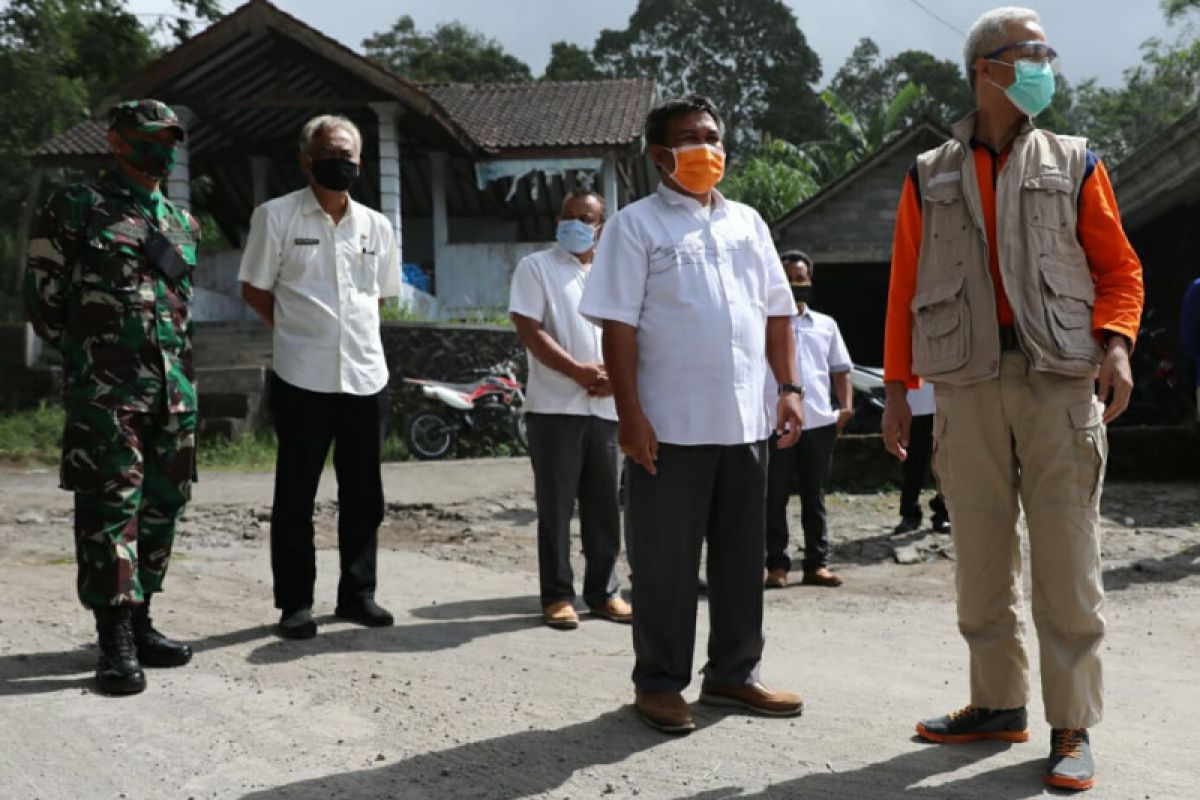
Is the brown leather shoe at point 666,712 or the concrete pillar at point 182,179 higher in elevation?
the concrete pillar at point 182,179

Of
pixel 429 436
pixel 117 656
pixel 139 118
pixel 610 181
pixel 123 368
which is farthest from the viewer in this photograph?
pixel 610 181

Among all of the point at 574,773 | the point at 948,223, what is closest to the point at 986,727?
the point at 574,773

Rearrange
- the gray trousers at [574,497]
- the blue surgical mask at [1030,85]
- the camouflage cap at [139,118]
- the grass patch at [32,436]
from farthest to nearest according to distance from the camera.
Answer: the grass patch at [32,436]
the gray trousers at [574,497]
the camouflage cap at [139,118]
the blue surgical mask at [1030,85]

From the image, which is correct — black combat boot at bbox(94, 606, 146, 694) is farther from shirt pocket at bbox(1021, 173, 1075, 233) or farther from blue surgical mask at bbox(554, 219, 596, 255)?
shirt pocket at bbox(1021, 173, 1075, 233)

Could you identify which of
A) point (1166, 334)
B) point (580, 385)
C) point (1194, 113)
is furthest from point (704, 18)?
point (580, 385)

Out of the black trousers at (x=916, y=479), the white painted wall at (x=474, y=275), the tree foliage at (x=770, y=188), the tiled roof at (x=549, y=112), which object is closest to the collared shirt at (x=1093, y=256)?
the black trousers at (x=916, y=479)

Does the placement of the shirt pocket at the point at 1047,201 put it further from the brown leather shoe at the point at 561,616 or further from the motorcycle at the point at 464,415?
the motorcycle at the point at 464,415

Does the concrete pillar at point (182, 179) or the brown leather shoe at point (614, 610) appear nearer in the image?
the brown leather shoe at point (614, 610)

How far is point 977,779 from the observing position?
3.30 meters

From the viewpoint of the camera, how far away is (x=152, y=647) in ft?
14.6

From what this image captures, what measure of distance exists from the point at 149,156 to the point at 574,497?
246cm

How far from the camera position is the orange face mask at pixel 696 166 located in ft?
12.9

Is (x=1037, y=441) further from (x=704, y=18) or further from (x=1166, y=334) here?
(x=704, y=18)

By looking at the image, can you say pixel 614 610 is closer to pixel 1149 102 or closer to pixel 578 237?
pixel 578 237
